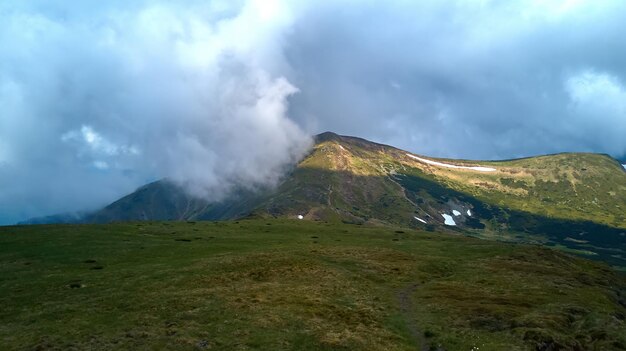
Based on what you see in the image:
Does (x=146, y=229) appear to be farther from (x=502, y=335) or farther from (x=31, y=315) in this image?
(x=502, y=335)

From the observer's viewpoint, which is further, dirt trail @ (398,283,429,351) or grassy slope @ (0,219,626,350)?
dirt trail @ (398,283,429,351)

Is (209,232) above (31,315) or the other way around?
above

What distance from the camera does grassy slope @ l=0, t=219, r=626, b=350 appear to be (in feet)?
131

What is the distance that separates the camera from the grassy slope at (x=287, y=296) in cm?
3984

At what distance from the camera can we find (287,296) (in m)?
51.8

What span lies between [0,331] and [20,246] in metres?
44.9

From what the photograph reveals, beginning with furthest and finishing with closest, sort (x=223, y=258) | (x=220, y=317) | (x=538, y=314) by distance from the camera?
(x=223, y=258) → (x=538, y=314) → (x=220, y=317)

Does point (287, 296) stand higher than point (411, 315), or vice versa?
point (287, 296)

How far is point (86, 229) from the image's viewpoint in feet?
320

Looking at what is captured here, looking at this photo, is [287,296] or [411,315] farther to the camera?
[287,296]

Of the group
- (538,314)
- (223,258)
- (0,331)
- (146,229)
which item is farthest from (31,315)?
(146,229)

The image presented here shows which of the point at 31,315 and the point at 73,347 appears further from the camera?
the point at 31,315

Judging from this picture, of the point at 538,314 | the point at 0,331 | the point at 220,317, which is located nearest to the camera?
the point at 0,331

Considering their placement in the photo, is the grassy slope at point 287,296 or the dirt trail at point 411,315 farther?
the dirt trail at point 411,315
